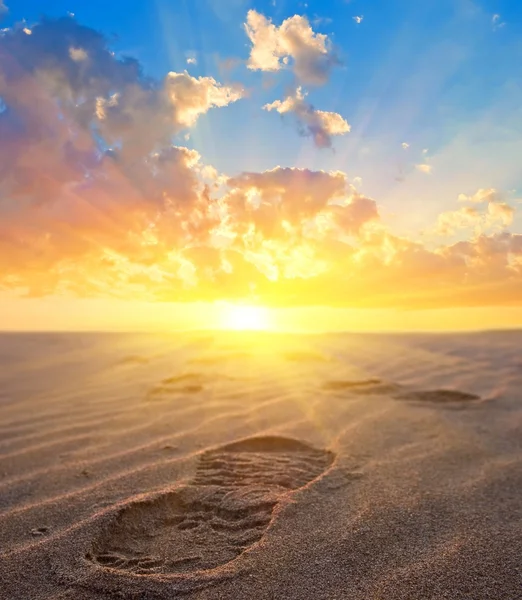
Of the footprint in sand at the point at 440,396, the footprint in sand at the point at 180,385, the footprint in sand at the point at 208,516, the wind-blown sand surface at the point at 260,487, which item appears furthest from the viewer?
the footprint in sand at the point at 180,385

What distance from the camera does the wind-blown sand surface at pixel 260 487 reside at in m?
1.84

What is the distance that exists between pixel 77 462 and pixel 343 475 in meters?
1.86

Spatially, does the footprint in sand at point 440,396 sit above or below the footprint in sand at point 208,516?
above

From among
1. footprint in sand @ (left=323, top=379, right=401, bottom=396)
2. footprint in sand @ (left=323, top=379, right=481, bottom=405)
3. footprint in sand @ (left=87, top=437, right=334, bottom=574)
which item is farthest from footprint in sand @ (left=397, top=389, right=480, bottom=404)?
footprint in sand @ (left=87, top=437, right=334, bottom=574)

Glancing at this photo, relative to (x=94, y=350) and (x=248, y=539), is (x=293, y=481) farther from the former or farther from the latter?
(x=94, y=350)

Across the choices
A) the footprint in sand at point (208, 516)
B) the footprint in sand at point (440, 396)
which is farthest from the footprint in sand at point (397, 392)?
the footprint in sand at point (208, 516)

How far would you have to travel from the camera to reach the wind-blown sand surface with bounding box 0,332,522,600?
1.84 m

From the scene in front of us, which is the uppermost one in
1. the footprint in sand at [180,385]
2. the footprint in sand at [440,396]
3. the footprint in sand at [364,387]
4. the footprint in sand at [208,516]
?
the footprint in sand at [180,385]

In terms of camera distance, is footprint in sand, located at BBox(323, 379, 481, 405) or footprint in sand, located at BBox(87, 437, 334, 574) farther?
footprint in sand, located at BBox(323, 379, 481, 405)

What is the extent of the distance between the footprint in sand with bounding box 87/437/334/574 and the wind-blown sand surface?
0.01 meters

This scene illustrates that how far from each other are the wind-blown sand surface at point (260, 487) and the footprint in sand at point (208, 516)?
0.03ft

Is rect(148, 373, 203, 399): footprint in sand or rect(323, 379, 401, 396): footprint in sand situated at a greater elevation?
rect(148, 373, 203, 399): footprint in sand

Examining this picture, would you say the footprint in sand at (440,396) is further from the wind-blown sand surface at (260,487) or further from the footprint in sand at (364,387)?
the footprint in sand at (364,387)

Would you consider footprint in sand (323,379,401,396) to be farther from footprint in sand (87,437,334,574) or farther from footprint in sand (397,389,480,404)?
footprint in sand (87,437,334,574)
